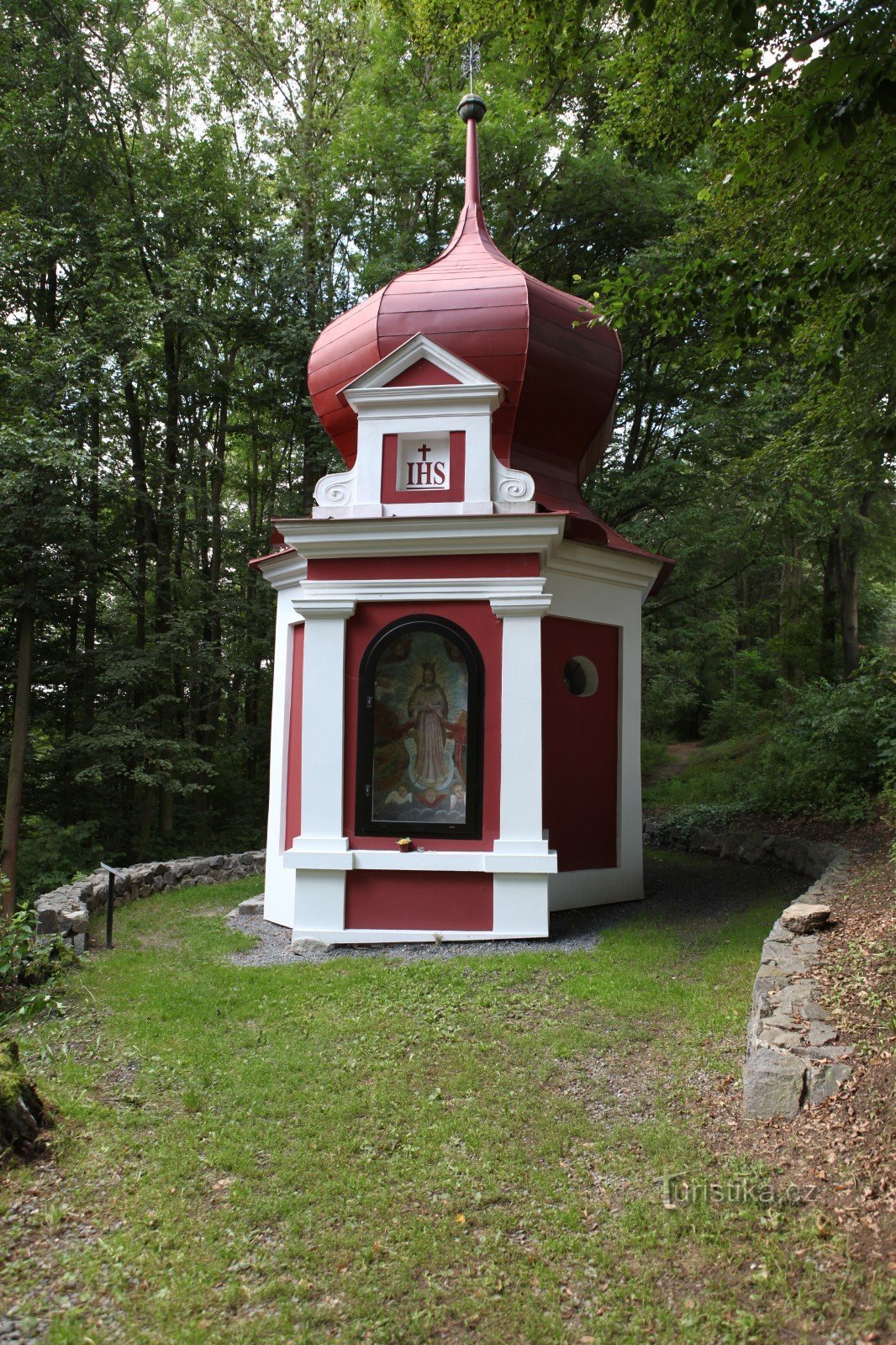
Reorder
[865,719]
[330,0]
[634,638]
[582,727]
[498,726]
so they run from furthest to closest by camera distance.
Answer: [330,0] < [865,719] < [634,638] < [582,727] < [498,726]

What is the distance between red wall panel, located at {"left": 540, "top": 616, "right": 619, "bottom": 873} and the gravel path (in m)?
0.68

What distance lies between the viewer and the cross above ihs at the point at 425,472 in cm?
828

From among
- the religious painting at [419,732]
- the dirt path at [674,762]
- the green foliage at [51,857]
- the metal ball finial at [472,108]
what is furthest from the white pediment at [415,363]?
the dirt path at [674,762]

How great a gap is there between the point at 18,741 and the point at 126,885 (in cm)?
382

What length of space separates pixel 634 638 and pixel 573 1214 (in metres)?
7.06

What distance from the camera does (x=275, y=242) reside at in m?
16.0

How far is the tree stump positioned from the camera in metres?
3.66

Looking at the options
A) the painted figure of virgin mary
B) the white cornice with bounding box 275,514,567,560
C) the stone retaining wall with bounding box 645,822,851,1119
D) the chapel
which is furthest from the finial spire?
the stone retaining wall with bounding box 645,822,851,1119

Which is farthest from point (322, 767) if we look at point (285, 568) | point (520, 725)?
point (285, 568)

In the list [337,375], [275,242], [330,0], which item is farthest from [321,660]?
[330,0]

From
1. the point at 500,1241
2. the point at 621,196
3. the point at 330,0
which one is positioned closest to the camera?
the point at 500,1241

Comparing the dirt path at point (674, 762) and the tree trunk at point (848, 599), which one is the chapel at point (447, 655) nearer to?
the tree trunk at point (848, 599)

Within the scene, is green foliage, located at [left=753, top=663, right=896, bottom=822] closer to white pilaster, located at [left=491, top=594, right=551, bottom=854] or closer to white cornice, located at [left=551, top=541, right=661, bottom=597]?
white cornice, located at [left=551, top=541, right=661, bottom=597]

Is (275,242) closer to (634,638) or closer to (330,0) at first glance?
(330,0)
